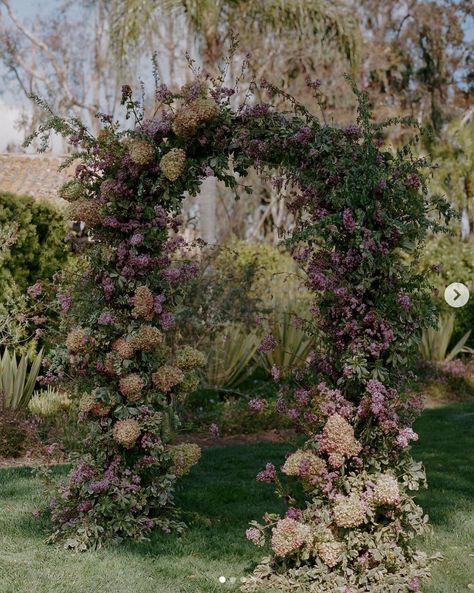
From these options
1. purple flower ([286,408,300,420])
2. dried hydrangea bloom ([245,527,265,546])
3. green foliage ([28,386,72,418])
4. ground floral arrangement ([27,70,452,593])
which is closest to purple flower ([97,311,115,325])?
ground floral arrangement ([27,70,452,593])

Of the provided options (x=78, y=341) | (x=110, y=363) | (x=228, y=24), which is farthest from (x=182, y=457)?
(x=228, y=24)

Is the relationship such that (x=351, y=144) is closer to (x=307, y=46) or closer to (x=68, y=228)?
(x=68, y=228)

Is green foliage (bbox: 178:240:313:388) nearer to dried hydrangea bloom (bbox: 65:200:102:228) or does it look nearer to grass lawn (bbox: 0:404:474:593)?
grass lawn (bbox: 0:404:474:593)

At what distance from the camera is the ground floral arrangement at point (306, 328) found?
4293 millimetres

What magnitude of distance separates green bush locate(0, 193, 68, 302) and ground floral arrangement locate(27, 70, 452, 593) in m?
3.59

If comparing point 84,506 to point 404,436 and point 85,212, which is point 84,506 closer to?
point 85,212

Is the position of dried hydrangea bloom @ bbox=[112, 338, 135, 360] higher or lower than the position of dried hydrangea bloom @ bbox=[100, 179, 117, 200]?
lower

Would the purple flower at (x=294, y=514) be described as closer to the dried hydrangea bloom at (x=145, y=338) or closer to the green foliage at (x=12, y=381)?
the dried hydrangea bloom at (x=145, y=338)

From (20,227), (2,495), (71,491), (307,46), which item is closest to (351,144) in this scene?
(71,491)

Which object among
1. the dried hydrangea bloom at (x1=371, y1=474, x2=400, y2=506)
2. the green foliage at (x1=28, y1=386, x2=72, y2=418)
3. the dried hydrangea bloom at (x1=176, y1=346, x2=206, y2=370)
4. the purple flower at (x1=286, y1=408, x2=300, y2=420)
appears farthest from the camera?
the green foliage at (x1=28, y1=386, x2=72, y2=418)

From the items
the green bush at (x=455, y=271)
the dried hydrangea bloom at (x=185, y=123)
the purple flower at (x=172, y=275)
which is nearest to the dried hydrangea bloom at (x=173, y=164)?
the dried hydrangea bloom at (x=185, y=123)

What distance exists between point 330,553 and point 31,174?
12.1 metres

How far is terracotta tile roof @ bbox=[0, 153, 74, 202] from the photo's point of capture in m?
13.9

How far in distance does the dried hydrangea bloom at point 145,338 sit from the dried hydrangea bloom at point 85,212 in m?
0.79
